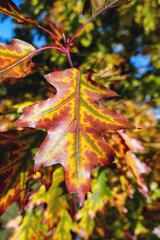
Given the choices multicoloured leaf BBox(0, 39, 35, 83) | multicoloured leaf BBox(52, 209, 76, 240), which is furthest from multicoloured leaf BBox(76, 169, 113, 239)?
multicoloured leaf BBox(0, 39, 35, 83)

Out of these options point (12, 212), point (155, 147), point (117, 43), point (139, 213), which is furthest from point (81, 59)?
point (12, 212)

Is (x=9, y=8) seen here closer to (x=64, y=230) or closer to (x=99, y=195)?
(x=99, y=195)

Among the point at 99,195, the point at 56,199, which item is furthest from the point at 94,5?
the point at 99,195

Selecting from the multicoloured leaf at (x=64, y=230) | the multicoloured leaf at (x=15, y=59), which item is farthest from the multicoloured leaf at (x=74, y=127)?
the multicoloured leaf at (x=64, y=230)

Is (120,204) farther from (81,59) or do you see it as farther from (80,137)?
(81,59)

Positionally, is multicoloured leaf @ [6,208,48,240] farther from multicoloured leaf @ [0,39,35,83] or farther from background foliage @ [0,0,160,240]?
multicoloured leaf @ [0,39,35,83]

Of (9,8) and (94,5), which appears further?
(94,5)

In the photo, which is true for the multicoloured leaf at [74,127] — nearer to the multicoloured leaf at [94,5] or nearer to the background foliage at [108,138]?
the background foliage at [108,138]
